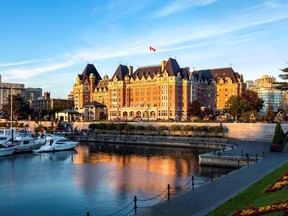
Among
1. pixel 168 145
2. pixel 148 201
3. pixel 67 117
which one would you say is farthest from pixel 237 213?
pixel 67 117

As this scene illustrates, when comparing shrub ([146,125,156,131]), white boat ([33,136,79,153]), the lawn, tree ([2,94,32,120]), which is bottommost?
white boat ([33,136,79,153])

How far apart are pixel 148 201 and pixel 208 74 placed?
121m

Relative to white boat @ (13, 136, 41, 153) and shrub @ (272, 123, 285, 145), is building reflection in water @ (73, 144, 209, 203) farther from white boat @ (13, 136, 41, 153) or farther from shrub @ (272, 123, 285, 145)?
white boat @ (13, 136, 41, 153)

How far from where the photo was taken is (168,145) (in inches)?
2462

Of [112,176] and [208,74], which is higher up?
[208,74]

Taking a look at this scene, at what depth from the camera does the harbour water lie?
23172mm

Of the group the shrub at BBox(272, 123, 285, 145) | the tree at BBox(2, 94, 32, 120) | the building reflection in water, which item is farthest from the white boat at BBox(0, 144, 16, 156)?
the tree at BBox(2, 94, 32, 120)

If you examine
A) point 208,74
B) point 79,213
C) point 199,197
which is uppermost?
point 208,74

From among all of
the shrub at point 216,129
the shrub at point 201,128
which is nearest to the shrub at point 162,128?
the shrub at point 201,128

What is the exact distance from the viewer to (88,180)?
3155 cm

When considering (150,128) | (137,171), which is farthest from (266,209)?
(150,128)

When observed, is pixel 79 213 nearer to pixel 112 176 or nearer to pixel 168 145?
pixel 112 176

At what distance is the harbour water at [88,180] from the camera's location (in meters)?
23.2

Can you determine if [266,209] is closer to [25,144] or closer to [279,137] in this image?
[279,137]
